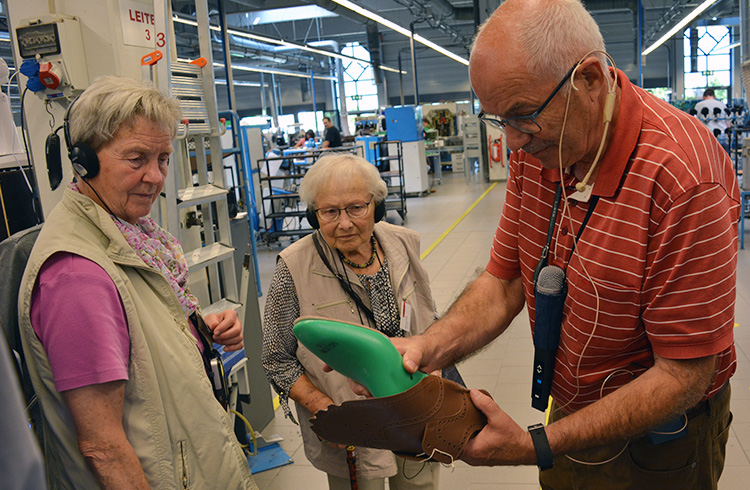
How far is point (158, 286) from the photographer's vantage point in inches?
58.2

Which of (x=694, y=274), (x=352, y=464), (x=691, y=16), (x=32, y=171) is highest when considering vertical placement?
(x=691, y=16)

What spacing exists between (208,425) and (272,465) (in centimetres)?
205

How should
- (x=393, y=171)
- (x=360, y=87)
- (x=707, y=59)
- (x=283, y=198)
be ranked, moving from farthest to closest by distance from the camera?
(x=360, y=87), (x=707, y=59), (x=393, y=171), (x=283, y=198)

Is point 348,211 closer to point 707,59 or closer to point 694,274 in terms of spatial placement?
point 694,274

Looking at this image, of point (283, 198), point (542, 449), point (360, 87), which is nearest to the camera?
point (542, 449)

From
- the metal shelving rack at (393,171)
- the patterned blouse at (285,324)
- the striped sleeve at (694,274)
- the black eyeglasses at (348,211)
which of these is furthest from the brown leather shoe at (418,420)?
the metal shelving rack at (393,171)

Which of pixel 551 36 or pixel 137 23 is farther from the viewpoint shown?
pixel 137 23

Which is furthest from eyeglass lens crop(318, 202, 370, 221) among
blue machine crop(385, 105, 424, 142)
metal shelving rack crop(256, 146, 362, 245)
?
blue machine crop(385, 105, 424, 142)

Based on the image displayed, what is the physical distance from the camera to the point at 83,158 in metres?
1.47

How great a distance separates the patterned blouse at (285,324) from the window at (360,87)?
28.5 metres

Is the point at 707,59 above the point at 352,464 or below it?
above

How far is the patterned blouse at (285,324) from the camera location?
2047 millimetres

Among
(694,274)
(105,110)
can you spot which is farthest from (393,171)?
(694,274)

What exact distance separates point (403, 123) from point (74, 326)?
12.7 metres
